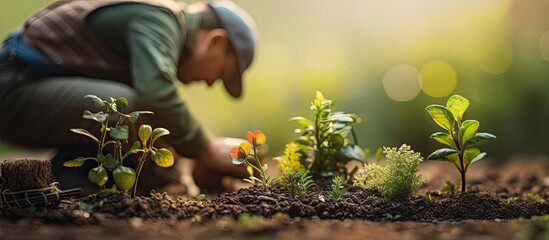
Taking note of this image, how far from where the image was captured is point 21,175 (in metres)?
1.82

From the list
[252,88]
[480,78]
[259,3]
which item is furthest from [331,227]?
[259,3]

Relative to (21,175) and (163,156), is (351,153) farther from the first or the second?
(21,175)

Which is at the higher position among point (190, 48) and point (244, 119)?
point (190, 48)

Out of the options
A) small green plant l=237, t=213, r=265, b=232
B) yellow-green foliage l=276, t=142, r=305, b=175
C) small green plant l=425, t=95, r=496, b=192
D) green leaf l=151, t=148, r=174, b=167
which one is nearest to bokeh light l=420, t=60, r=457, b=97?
yellow-green foliage l=276, t=142, r=305, b=175

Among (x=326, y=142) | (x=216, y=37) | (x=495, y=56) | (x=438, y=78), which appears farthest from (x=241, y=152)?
(x=495, y=56)

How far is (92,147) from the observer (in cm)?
271

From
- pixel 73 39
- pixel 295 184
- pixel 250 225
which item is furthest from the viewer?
pixel 73 39

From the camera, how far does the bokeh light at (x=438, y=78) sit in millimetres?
5449

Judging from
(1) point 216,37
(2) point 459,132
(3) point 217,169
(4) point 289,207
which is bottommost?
(3) point 217,169

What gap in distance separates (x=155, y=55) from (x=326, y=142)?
2.54 ft

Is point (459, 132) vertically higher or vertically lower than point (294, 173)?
higher

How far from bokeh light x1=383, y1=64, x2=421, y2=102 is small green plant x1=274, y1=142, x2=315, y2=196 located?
11.3ft

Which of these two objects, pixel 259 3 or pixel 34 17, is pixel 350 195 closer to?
pixel 34 17

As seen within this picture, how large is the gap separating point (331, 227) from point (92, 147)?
157 cm
